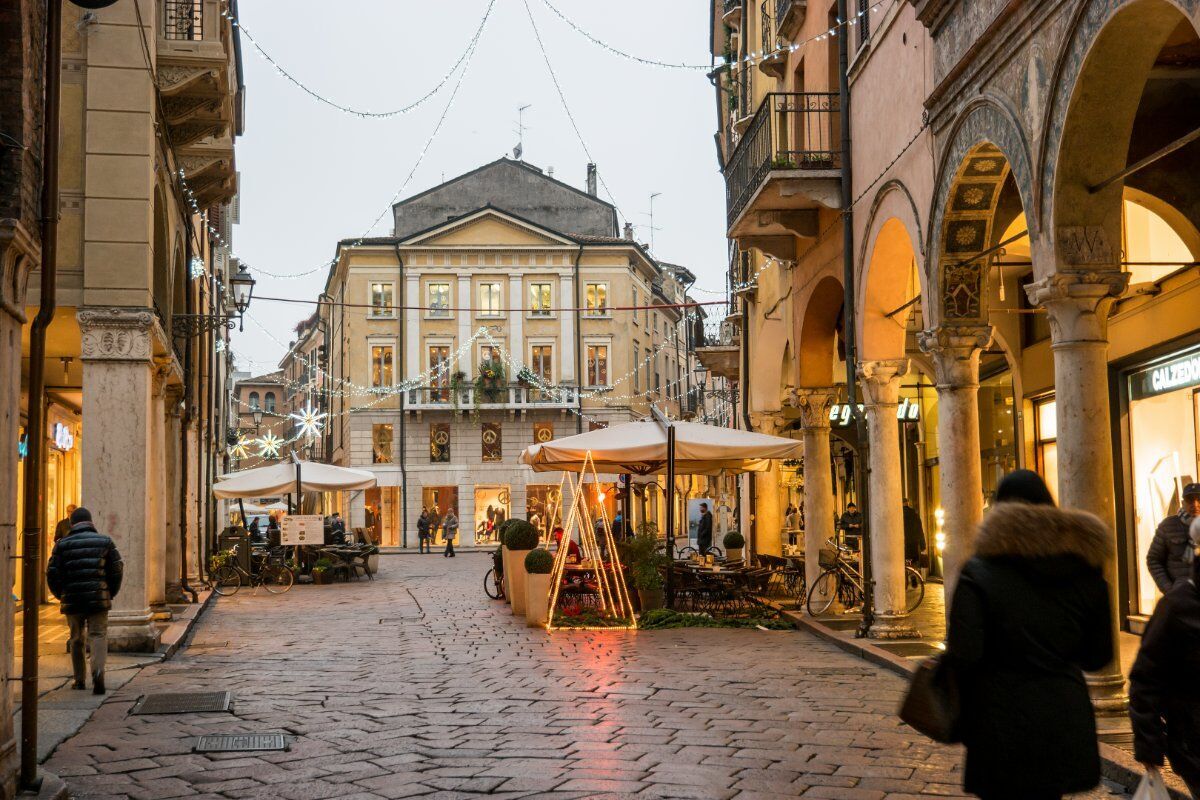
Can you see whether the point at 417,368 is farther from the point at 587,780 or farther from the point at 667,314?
the point at 587,780

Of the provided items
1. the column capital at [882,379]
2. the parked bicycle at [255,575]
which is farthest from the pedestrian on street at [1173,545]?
the parked bicycle at [255,575]

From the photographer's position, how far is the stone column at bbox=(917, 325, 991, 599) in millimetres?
11570

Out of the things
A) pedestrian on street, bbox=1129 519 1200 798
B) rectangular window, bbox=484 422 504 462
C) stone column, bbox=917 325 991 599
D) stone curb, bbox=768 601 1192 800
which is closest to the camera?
pedestrian on street, bbox=1129 519 1200 798

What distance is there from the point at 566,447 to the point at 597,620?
2.20 metres

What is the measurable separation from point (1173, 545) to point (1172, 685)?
16.8 feet

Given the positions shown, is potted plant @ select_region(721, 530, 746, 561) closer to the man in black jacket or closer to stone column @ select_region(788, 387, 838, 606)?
stone column @ select_region(788, 387, 838, 606)

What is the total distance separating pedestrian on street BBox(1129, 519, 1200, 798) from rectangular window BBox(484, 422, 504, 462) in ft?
165

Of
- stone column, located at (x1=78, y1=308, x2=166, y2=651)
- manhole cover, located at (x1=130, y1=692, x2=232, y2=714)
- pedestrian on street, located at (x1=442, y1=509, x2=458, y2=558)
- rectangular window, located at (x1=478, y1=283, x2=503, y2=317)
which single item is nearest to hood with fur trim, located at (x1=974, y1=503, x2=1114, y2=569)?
manhole cover, located at (x1=130, y1=692, x2=232, y2=714)

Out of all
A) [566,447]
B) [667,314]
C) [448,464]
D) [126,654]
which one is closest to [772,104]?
[566,447]

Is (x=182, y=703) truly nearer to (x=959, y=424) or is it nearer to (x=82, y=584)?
(x=82, y=584)

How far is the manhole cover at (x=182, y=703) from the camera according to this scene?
32.7 ft

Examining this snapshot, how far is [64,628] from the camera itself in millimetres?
16641

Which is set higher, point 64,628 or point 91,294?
point 91,294

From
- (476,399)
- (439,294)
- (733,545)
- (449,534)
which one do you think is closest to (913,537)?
(733,545)
